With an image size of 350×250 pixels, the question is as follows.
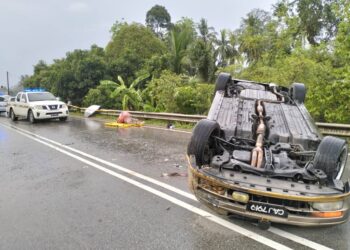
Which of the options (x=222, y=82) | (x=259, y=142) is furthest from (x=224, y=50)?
(x=259, y=142)

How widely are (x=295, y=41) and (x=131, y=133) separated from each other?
459 inches

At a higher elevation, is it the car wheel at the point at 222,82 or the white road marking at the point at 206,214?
the car wheel at the point at 222,82

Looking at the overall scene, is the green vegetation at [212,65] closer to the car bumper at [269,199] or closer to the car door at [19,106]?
the car door at [19,106]

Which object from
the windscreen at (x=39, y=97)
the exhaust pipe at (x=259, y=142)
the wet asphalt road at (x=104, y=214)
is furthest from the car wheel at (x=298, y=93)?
the windscreen at (x=39, y=97)

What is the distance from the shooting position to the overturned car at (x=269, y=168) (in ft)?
11.1

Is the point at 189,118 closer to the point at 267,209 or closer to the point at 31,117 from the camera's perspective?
the point at 31,117

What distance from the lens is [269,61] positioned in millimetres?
18188

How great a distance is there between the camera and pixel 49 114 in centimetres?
1645

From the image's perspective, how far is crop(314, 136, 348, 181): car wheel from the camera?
3742mm

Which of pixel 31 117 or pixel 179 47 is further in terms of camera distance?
pixel 179 47

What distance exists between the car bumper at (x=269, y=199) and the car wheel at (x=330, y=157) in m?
0.41

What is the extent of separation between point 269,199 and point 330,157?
0.96m

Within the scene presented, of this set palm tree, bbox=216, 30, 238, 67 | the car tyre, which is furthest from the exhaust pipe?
palm tree, bbox=216, 30, 238, 67

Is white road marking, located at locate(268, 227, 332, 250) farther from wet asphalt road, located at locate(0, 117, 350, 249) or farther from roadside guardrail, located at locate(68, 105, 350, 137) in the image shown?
roadside guardrail, located at locate(68, 105, 350, 137)
